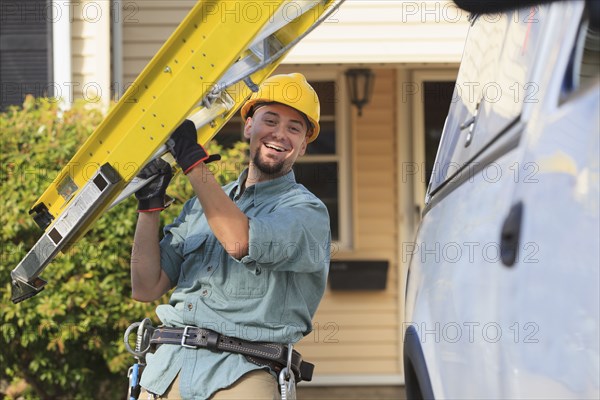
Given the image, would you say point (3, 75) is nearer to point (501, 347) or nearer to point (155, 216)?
point (155, 216)

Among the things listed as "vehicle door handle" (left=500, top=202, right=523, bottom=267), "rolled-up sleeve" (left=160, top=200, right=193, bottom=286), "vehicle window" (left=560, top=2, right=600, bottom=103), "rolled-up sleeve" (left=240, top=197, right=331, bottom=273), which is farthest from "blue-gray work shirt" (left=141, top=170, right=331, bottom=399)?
"vehicle window" (left=560, top=2, right=600, bottom=103)

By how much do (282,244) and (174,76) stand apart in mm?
657

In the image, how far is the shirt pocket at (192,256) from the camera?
337cm

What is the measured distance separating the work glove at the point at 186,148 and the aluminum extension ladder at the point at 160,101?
43mm

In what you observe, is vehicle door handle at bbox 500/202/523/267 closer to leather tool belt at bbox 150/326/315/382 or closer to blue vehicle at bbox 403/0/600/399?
blue vehicle at bbox 403/0/600/399

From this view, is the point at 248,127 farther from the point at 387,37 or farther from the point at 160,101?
the point at 387,37

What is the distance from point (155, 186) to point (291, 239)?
484 mm

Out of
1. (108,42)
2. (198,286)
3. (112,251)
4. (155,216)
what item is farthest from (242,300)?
(108,42)

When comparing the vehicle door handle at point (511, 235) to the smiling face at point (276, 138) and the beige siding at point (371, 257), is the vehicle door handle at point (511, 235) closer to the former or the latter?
the smiling face at point (276, 138)

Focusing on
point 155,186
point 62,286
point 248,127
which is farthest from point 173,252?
point 62,286

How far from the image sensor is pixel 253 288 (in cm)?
318

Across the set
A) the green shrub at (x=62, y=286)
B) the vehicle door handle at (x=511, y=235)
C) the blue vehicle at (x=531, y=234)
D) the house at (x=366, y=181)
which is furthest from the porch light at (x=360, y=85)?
the vehicle door handle at (x=511, y=235)

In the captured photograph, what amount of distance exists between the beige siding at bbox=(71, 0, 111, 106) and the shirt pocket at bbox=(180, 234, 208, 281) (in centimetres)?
446

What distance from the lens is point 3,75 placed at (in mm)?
7902
